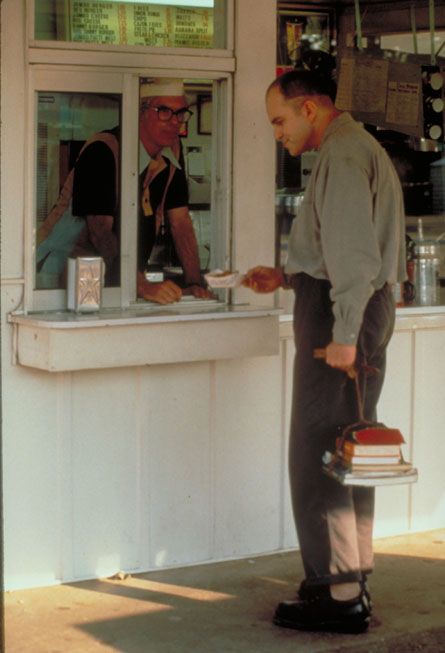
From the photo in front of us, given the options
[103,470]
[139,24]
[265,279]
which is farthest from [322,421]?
[139,24]

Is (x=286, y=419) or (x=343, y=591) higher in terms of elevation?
(x=286, y=419)

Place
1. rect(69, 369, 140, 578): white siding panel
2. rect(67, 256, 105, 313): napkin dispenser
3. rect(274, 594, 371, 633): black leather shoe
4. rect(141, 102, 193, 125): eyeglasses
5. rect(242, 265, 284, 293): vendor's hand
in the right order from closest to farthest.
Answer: rect(274, 594, 371, 633): black leather shoe → rect(242, 265, 284, 293): vendor's hand → rect(67, 256, 105, 313): napkin dispenser → rect(69, 369, 140, 578): white siding panel → rect(141, 102, 193, 125): eyeglasses

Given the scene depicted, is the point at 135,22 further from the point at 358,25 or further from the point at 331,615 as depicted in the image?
the point at 331,615

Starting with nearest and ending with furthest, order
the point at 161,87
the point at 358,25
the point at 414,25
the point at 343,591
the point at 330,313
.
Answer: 1. the point at 330,313
2. the point at 343,591
3. the point at 161,87
4. the point at 358,25
5. the point at 414,25

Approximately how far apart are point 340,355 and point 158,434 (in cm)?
120

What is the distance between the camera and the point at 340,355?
4.52 meters

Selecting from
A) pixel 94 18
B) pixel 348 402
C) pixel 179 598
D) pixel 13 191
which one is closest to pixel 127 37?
pixel 94 18

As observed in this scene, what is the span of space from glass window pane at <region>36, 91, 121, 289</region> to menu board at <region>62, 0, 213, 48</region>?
9.6 inches

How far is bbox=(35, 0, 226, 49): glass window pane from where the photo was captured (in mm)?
5121

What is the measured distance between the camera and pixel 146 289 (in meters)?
5.48

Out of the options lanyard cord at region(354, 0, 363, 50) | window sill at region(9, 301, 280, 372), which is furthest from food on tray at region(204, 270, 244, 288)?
lanyard cord at region(354, 0, 363, 50)

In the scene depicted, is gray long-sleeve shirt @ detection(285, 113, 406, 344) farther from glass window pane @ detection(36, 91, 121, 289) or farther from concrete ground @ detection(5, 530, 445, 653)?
concrete ground @ detection(5, 530, 445, 653)

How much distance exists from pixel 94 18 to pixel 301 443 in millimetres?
1890

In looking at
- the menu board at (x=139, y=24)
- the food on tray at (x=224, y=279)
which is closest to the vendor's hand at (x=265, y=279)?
the food on tray at (x=224, y=279)
